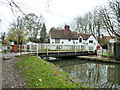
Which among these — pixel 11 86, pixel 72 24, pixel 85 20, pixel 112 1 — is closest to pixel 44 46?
pixel 11 86

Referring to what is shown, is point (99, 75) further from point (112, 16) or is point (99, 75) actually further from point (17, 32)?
point (17, 32)

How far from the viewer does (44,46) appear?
51.3 ft

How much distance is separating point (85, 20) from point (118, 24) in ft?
72.6

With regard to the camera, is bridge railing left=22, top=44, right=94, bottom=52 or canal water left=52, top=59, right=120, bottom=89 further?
bridge railing left=22, top=44, right=94, bottom=52

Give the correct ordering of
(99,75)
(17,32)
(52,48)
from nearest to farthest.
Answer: (99,75) < (52,48) < (17,32)

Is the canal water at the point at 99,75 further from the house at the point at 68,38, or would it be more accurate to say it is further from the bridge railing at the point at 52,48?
the house at the point at 68,38

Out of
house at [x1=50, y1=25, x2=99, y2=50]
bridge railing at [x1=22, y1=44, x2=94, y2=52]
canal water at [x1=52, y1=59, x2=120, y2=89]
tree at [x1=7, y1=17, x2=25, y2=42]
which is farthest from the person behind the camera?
house at [x1=50, y1=25, x2=99, y2=50]

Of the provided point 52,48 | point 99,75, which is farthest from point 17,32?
point 99,75

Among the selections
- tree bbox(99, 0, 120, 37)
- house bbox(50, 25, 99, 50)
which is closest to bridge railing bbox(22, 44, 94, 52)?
tree bbox(99, 0, 120, 37)

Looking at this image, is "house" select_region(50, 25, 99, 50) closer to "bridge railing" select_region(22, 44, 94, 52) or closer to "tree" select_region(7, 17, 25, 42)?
"tree" select_region(7, 17, 25, 42)

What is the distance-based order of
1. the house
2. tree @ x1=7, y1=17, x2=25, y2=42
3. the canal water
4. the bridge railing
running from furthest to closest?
the house
tree @ x1=7, y1=17, x2=25, y2=42
the bridge railing
the canal water

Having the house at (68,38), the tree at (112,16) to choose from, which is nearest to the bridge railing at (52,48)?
the tree at (112,16)

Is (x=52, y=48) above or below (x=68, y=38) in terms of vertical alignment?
below

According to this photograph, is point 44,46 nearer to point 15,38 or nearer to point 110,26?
point 110,26
